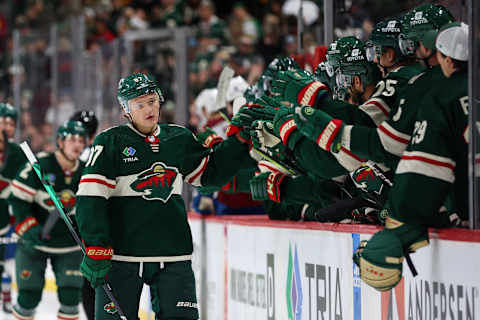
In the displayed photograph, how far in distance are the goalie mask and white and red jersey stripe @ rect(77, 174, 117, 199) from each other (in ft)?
1.13

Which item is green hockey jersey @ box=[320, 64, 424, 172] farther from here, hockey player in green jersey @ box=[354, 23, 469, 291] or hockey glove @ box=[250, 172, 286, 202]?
hockey glove @ box=[250, 172, 286, 202]

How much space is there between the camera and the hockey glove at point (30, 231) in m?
5.38

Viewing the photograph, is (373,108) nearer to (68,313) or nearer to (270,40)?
(68,313)

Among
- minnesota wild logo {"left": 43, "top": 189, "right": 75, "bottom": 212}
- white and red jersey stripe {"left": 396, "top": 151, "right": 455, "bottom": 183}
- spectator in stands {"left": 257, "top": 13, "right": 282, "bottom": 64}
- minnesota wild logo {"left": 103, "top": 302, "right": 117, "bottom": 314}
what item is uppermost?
spectator in stands {"left": 257, "top": 13, "right": 282, "bottom": 64}

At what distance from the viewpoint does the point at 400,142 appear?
2877mm

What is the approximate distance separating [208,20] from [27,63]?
7.21ft

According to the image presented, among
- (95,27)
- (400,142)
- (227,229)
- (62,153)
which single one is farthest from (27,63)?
(400,142)

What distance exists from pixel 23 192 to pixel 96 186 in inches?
76.0

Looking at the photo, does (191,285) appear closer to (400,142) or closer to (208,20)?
(400,142)

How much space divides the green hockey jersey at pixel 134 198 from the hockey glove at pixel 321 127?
935mm

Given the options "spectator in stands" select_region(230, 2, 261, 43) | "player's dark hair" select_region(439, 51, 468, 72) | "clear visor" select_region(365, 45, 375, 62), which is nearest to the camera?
"player's dark hair" select_region(439, 51, 468, 72)

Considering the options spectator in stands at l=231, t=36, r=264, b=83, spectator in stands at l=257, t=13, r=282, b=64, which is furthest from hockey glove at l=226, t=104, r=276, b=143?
spectator in stands at l=257, t=13, r=282, b=64

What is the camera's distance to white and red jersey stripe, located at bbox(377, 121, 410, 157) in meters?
2.87

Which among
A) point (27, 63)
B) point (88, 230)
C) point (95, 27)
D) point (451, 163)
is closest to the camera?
point (451, 163)
